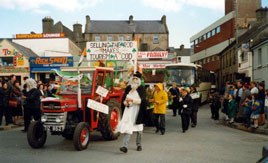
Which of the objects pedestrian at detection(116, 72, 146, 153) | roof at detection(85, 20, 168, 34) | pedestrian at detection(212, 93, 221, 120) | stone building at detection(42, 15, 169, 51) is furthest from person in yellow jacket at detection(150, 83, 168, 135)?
roof at detection(85, 20, 168, 34)

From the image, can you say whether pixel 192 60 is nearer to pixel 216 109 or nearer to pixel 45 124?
pixel 216 109

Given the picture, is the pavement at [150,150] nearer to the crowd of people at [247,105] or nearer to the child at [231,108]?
the crowd of people at [247,105]

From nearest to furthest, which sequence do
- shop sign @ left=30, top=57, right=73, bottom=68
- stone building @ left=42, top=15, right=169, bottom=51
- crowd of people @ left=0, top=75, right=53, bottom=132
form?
crowd of people @ left=0, top=75, right=53, bottom=132, shop sign @ left=30, top=57, right=73, bottom=68, stone building @ left=42, top=15, right=169, bottom=51

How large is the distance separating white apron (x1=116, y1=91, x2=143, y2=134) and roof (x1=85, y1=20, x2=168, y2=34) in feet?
193

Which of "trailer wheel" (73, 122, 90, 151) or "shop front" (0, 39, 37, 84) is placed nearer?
"trailer wheel" (73, 122, 90, 151)

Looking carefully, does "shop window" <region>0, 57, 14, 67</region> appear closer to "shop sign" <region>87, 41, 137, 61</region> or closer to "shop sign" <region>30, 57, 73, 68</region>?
"shop sign" <region>30, 57, 73, 68</region>

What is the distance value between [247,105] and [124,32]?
5547cm

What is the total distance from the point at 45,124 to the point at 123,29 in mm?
60269

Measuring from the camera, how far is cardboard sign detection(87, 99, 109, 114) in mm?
7723

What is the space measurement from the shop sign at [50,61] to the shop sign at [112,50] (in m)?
28.7

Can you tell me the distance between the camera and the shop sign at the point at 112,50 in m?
11.0

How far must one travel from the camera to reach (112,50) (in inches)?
434

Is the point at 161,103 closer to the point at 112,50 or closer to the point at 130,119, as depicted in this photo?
the point at 112,50

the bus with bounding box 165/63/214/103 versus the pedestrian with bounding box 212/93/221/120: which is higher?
the bus with bounding box 165/63/214/103
